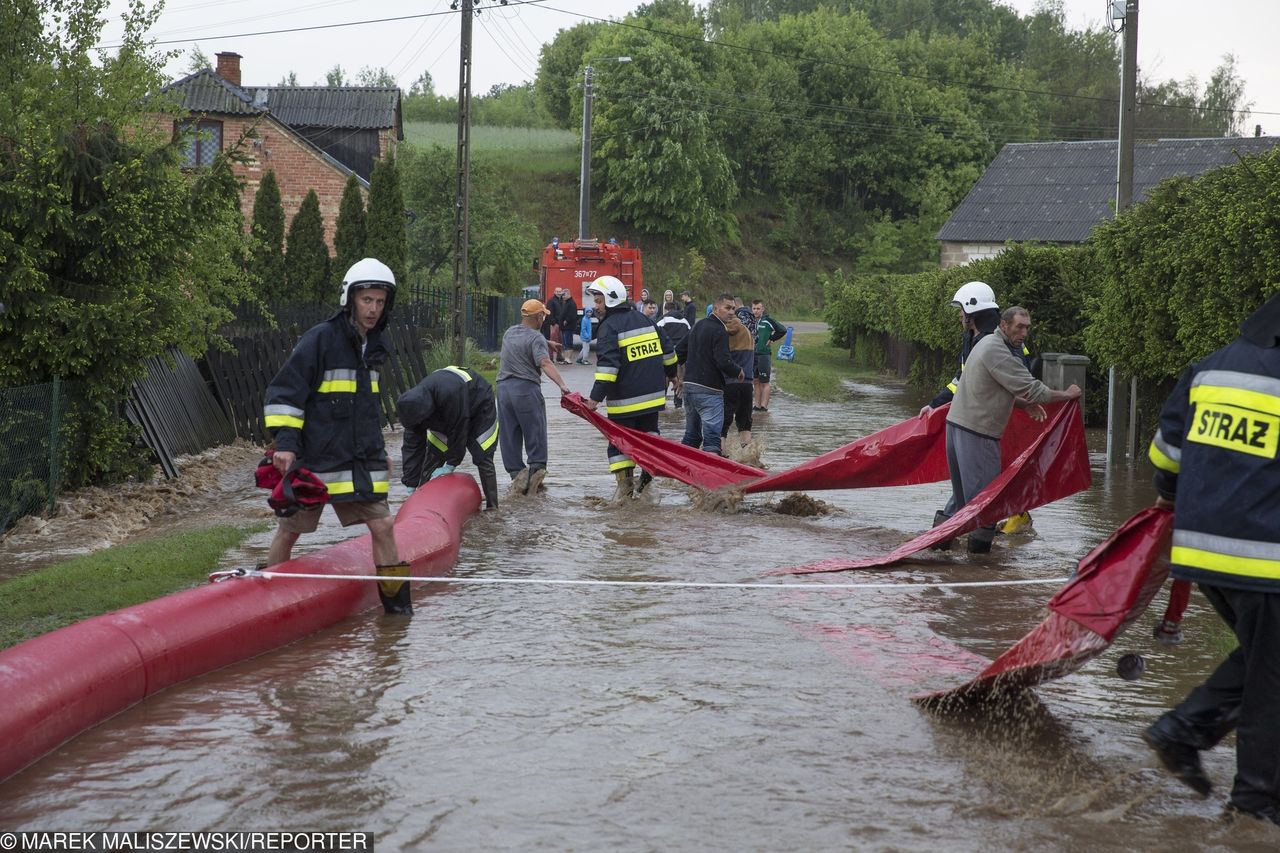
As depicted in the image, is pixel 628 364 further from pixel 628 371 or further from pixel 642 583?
pixel 642 583

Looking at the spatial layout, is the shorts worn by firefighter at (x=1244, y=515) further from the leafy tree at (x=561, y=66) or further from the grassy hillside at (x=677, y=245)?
the leafy tree at (x=561, y=66)

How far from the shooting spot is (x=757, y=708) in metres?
5.90

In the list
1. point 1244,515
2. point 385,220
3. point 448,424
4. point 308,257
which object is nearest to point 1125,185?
point 448,424

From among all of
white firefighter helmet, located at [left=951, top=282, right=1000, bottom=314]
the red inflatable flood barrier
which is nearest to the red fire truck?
white firefighter helmet, located at [left=951, top=282, right=1000, bottom=314]

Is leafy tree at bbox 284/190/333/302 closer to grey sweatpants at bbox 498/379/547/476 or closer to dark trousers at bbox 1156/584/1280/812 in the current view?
grey sweatpants at bbox 498/379/547/476

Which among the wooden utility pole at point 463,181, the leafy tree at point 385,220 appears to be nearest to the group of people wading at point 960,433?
the wooden utility pole at point 463,181

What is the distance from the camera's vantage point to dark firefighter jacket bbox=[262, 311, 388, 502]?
6.97 meters

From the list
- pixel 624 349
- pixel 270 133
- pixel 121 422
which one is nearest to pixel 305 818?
pixel 624 349

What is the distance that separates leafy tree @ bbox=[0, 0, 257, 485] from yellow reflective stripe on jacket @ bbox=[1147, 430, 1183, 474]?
965 centimetres

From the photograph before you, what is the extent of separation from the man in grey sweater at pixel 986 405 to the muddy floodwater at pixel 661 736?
0.99 meters

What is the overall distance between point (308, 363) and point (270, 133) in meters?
37.9

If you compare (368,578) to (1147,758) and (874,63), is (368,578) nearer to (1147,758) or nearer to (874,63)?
(1147,758)

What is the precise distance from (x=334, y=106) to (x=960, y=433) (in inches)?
1824

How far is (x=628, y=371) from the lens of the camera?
12.3m
